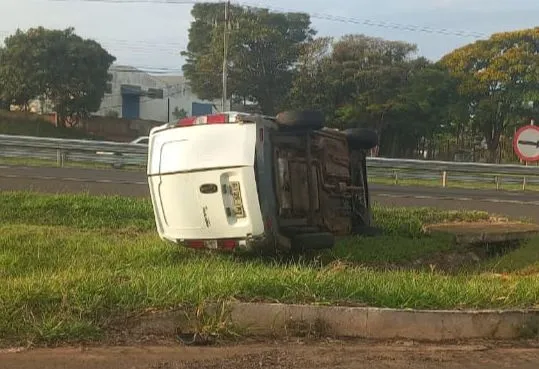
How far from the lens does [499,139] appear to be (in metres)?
46.6

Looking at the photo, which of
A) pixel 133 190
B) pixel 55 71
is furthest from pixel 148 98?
pixel 133 190

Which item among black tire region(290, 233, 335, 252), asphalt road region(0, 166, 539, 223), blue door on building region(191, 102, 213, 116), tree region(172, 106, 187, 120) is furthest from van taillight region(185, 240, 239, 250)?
blue door on building region(191, 102, 213, 116)

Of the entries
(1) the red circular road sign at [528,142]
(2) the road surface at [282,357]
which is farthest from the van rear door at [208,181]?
(1) the red circular road sign at [528,142]

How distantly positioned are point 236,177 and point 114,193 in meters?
6.85

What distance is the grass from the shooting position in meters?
5.07

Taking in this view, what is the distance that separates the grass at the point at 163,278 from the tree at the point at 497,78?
122 ft

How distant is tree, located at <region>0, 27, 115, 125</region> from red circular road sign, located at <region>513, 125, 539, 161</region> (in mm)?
37125

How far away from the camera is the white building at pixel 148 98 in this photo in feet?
217

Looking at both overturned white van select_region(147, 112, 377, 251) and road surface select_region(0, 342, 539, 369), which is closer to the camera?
road surface select_region(0, 342, 539, 369)

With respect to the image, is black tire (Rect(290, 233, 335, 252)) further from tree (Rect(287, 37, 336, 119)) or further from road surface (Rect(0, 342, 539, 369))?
tree (Rect(287, 37, 336, 119))

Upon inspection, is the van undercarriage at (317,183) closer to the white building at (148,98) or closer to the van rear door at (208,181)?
the van rear door at (208,181)

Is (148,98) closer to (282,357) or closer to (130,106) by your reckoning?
(130,106)

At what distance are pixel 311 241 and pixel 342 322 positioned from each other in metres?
2.25

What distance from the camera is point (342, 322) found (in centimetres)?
519
